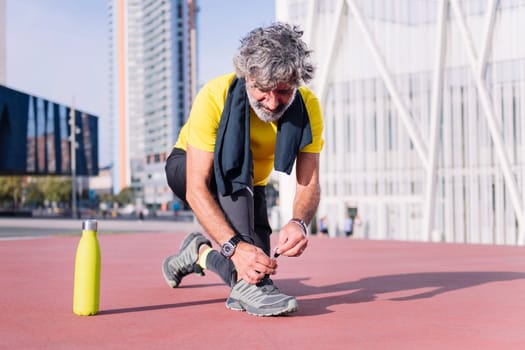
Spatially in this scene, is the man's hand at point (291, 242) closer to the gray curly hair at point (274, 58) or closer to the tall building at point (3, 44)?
the gray curly hair at point (274, 58)

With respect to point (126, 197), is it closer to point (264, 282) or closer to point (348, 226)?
point (348, 226)

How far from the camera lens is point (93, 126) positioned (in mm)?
63969

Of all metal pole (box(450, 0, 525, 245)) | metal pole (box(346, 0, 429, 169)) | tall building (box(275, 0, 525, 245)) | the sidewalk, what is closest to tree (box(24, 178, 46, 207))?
tall building (box(275, 0, 525, 245))

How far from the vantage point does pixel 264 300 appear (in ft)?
12.7

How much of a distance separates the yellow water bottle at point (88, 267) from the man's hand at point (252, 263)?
2.67 ft

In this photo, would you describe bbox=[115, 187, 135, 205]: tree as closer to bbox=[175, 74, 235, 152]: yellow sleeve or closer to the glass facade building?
the glass facade building

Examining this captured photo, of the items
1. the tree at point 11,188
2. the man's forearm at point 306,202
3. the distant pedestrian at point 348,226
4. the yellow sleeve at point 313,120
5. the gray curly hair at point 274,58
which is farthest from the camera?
the tree at point 11,188

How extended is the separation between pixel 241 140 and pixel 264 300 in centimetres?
92

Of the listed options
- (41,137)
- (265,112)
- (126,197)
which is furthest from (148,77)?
(265,112)

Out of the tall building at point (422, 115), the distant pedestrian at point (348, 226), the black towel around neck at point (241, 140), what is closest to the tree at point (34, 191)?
the tall building at point (422, 115)

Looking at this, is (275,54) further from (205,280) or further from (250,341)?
(205,280)

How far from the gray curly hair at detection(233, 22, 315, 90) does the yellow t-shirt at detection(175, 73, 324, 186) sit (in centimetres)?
34

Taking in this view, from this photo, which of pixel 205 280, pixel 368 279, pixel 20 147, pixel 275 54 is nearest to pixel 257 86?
pixel 275 54

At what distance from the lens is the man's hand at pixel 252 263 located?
3.67 metres
